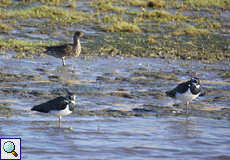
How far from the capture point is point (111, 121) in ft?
Result: 33.4

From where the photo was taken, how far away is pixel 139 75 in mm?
14906

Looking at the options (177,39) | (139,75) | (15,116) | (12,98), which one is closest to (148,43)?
(177,39)

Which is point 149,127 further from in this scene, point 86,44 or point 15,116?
point 86,44

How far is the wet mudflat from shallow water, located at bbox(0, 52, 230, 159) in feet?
0.08

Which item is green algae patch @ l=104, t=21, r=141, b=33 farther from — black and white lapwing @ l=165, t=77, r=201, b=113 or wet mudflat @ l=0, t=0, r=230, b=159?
black and white lapwing @ l=165, t=77, r=201, b=113

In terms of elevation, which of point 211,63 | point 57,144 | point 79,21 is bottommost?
point 57,144

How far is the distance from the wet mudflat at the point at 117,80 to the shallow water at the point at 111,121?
2 centimetres

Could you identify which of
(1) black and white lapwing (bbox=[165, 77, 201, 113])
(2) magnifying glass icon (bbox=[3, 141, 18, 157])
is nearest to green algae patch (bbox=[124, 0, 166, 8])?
(1) black and white lapwing (bbox=[165, 77, 201, 113])

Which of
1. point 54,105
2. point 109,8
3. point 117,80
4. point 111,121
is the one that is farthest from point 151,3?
point 54,105

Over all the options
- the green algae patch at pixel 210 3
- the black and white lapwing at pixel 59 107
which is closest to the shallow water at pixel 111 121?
the black and white lapwing at pixel 59 107

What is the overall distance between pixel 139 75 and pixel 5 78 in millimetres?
4758

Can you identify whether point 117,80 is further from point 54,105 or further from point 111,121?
point 54,105

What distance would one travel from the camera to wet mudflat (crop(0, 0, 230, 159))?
8797 millimetres

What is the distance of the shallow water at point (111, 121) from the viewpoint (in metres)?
8.37
